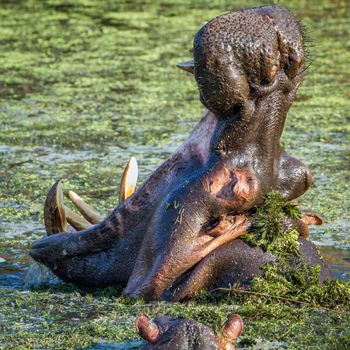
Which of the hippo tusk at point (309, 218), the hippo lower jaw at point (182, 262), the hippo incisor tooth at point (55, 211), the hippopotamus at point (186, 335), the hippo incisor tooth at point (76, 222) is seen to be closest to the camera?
the hippopotamus at point (186, 335)

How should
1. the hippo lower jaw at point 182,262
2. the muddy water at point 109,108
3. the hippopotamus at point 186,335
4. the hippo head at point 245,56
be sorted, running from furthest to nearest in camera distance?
the muddy water at point 109,108, the hippo lower jaw at point 182,262, the hippo head at point 245,56, the hippopotamus at point 186,335

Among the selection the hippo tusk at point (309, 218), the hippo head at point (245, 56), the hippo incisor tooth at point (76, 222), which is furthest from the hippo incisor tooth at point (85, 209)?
the hippo head at point (245, 56)

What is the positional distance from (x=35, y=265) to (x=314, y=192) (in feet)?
7.57

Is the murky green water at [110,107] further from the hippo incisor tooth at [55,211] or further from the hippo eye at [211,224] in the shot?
the hippo eye at [211,224]

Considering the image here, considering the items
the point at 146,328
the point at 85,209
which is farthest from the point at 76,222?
the point at 146,328

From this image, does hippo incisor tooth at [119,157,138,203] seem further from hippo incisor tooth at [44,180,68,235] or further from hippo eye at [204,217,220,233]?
hippo eye at [204,217,220,233]

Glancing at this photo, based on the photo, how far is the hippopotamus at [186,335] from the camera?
3.23m

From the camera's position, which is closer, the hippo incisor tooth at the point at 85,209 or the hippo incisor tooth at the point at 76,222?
the hippo incisor tooth at the point at 76,222

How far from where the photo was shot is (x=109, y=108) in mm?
8859

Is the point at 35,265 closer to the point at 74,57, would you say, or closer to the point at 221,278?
the point at 221,278

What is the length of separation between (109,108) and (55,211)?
14.2 ft

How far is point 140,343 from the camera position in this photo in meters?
3.66

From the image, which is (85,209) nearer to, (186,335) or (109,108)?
(186,335)

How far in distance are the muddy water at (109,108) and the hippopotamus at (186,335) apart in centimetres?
129
